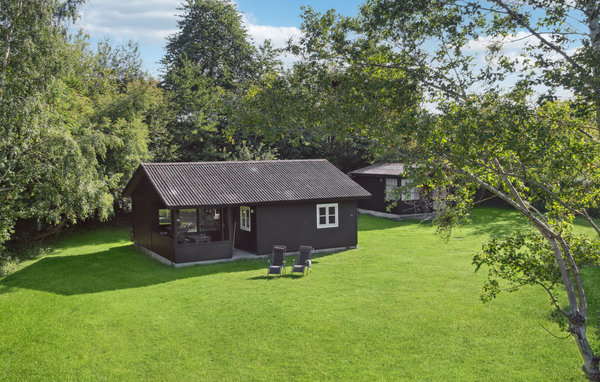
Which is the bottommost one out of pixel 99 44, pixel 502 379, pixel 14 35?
pixel 502 379

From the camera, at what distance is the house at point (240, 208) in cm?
2005

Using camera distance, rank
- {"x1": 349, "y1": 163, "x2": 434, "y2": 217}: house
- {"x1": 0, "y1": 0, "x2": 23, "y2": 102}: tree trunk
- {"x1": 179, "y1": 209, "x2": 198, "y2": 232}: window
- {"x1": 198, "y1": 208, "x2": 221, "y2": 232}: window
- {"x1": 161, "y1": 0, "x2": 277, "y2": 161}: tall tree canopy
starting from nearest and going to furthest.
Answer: {"x1": 0, "y1": 0, "x2": 23, "y2": 102}: tree trunk < {"x1": 179, "y1": 209, "x2": 198, "y2": 232}: window < {"x1": 198, "y1": 208, "x2": 221, "y2": 232}: window < {"x1": 349, "y1": 163, "x2": 434, "y2": 217}: house < {"x1": 161, "y1": 0, "x2": 277, "y2": 161}: tall tree canopy

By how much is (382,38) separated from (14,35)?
44.3ft

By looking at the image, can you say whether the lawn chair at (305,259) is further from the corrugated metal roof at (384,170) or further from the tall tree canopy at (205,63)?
the tall tree canopy at (205,63)

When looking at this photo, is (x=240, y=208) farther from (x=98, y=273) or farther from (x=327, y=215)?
(x=98, y=273)

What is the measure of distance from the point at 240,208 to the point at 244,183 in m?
1.38

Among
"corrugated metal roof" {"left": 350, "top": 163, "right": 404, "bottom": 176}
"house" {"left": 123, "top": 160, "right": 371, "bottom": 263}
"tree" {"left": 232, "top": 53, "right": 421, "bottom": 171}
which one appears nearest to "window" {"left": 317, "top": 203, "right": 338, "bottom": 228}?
"house" {"left": 123, "top": 160, "right": 371, "bottom": 263}

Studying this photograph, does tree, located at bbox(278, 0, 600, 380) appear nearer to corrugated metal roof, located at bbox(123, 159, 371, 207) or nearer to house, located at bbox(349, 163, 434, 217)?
corrugated metal roof, located at bbox(123, 159, 371, 207)

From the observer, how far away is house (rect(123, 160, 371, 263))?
2005 centimetres

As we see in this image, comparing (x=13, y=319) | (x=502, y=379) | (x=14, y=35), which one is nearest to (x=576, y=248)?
(x=502, y=379)

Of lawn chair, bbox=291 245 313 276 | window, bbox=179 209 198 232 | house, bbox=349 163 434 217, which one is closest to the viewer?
lawn chair, bbox=291 245 313 276

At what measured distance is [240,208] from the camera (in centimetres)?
2255

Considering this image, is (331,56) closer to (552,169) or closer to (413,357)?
(552,169)

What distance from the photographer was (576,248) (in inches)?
324
